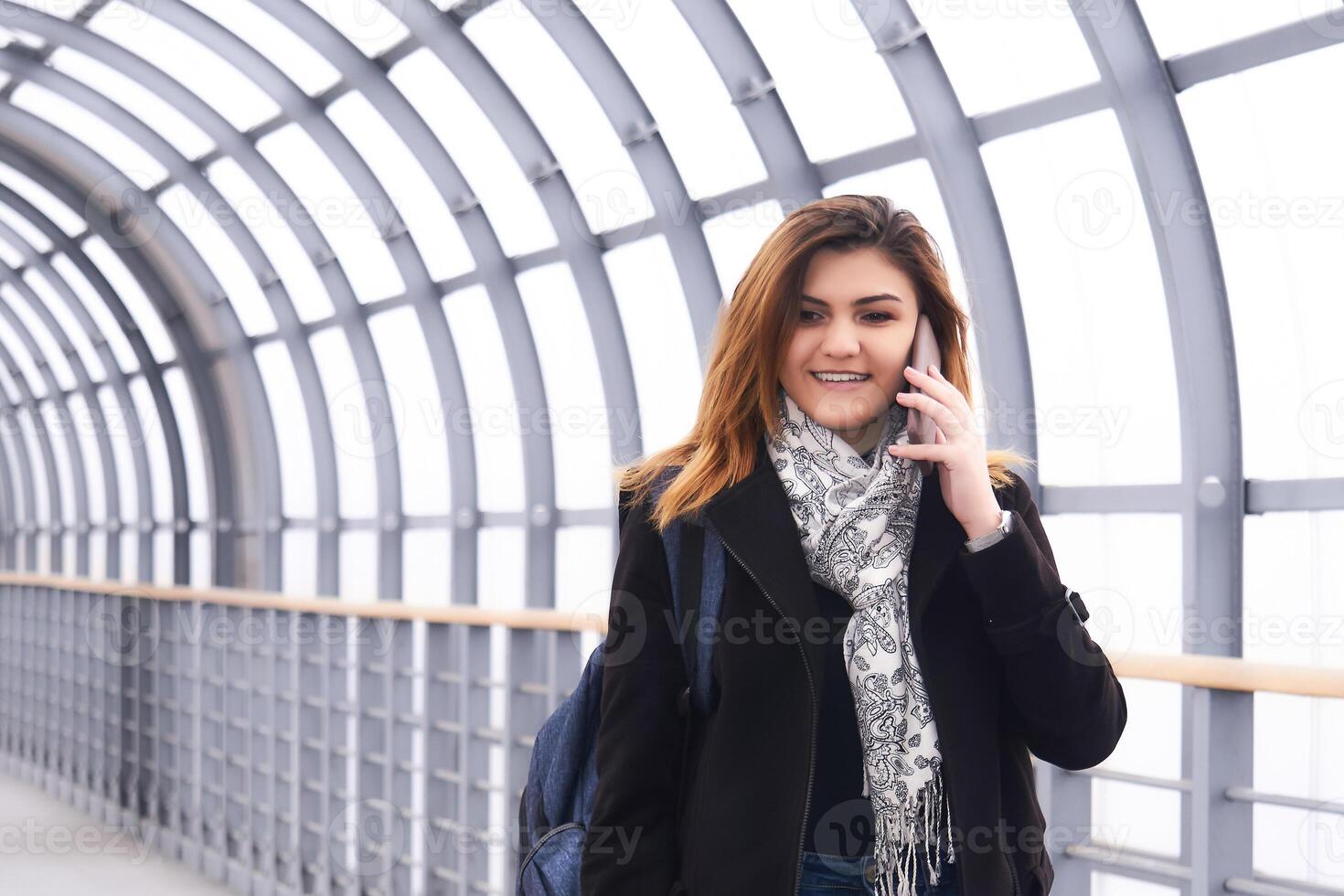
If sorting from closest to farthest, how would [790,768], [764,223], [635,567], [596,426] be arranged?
[790,768] → [635,567] → [764,223] → [596,426]

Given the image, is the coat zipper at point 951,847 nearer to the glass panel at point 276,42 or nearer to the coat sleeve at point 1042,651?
the coat sleeve at point 1042,651

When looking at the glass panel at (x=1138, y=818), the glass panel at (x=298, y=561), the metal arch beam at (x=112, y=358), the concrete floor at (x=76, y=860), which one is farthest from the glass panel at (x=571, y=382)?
the metal arch beam at (x=112, y=358)

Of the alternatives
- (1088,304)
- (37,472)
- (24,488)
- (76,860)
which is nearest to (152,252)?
(76,860)

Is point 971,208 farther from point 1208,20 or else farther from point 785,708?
point 785,708

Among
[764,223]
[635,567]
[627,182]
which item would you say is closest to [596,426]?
[627,182]

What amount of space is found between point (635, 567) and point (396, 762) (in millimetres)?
5830

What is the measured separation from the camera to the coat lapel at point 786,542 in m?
1.76

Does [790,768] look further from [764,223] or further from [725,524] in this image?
[764,223]

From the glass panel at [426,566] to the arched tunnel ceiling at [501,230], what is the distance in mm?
29

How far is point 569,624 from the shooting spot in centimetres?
557

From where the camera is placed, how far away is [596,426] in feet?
26.1

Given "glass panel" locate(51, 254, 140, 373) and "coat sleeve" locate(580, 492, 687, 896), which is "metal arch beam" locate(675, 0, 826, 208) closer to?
"coat sleeve" locate(580, 492, 687, 896)

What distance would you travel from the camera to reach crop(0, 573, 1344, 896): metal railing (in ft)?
11.6

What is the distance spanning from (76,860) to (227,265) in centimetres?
486
